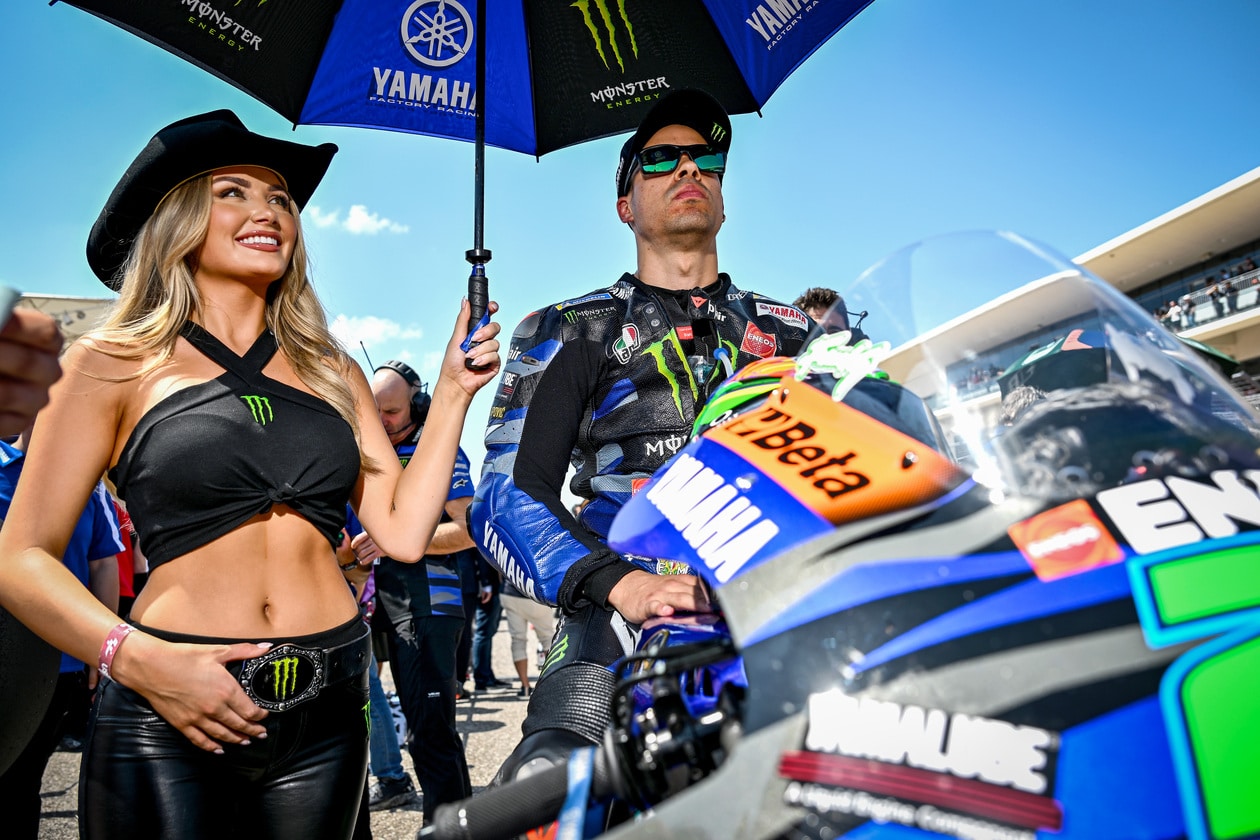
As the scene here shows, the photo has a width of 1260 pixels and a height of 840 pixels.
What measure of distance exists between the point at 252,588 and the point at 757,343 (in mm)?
1711

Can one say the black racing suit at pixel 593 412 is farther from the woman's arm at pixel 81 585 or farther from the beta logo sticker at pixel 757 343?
the woman's arm at pixel 81 585

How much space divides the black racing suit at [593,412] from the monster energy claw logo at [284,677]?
1.95ft

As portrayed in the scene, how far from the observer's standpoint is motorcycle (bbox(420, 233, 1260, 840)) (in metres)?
0.88

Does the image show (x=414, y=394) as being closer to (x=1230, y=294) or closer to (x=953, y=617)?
(x=953, y=617)

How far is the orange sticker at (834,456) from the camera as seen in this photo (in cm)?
113

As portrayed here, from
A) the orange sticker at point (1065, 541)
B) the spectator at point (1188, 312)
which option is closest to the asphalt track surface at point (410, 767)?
the orange sticker at point (1065, 541)

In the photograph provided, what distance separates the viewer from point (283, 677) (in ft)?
6.38

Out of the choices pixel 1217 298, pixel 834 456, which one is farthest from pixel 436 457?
pixel 1217 298

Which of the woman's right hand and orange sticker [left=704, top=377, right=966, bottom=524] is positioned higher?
orange sticker [left=704, top=377, right=966, bottom=524]

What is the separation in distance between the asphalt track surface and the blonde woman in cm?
244

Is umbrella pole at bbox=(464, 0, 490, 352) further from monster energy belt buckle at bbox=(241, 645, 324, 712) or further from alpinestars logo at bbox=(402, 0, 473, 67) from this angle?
monster energy belt buckle at bbox=(241, 645, 324, 712)

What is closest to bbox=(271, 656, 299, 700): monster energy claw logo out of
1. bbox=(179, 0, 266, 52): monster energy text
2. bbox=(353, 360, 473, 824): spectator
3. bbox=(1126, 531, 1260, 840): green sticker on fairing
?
bbox=(1126, 531, 1260, 840): green sticker on fairing

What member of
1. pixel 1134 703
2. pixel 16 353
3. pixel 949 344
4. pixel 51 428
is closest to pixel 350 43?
pixel 51 428

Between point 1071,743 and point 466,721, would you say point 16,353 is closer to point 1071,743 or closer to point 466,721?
point 1071,743
